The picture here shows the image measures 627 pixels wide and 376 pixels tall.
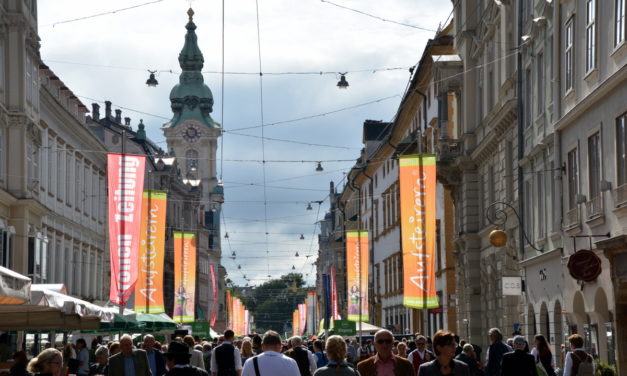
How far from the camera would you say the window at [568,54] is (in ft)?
89.2

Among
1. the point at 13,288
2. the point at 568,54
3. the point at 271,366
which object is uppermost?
the point at 568,54

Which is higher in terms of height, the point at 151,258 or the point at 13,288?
the point at 151,258

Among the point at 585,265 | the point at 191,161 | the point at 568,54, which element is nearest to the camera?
the point at 585,265

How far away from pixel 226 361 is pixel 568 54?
1228 centimetres

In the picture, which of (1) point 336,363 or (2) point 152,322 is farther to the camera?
(2) point 152,322

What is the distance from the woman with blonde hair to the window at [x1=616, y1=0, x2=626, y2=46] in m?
12.7

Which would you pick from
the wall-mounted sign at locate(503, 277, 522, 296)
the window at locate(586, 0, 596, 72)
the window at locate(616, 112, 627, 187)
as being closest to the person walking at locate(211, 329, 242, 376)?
the window at locate(616, 112, 627, 187)

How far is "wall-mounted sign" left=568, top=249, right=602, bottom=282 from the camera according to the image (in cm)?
2294

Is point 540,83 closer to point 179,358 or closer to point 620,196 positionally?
point 620,196

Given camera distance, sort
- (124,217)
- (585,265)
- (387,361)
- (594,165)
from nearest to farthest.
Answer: (387,361), (585,265), (594,165), (124,217)

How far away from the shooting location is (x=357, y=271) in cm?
4984

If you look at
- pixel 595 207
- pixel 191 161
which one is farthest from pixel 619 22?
pixel 191 161

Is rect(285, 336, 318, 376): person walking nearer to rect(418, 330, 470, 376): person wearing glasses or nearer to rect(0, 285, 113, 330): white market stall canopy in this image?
rect(0, 285, 113, 330): white market stall canopy

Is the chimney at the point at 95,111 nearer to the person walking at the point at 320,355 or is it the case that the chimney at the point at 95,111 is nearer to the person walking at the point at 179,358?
the person walking at the point at 320,355
